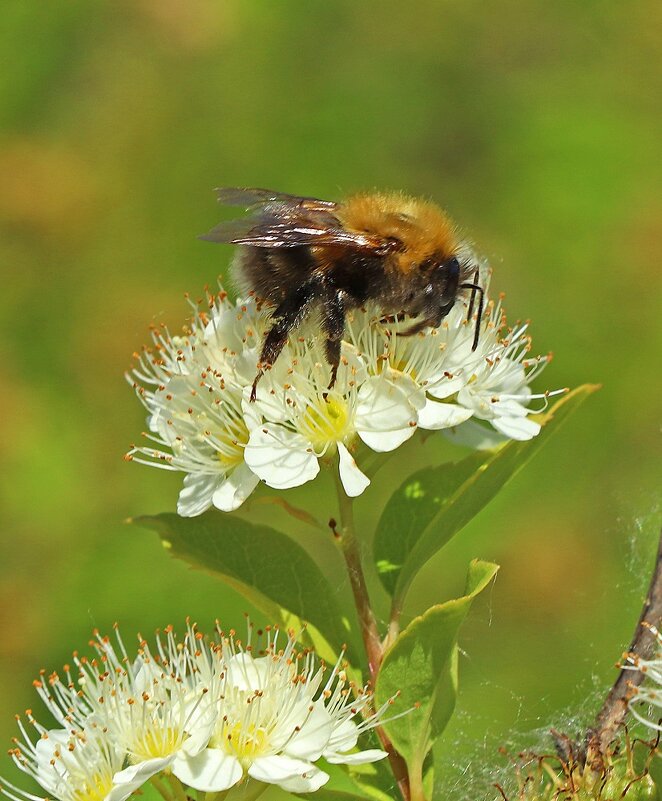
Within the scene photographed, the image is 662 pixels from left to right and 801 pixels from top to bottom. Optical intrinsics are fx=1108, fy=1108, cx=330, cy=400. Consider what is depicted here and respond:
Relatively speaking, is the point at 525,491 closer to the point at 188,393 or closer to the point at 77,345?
the point at 77,345

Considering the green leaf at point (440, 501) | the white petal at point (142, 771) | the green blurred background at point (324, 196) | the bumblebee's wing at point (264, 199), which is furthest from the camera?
the green blurred background at point (324, 196)

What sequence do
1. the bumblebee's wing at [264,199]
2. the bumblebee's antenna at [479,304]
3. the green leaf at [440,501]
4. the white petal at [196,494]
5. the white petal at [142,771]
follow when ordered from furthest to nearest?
the bumblebee's wing at [264,199]
the bumblebee's antenna at [479,304]
the white petal at [196,494]
the green leaf at [440,501]
the white petal at [142,771]

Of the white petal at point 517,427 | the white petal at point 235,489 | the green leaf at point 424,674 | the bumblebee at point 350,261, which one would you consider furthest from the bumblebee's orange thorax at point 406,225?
the green leaf at point 424,674

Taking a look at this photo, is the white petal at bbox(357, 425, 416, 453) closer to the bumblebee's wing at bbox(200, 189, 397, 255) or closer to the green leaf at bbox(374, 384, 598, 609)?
the green leaf at bbox(374, 384, 598, 609)

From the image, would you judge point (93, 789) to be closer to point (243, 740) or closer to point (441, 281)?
point (243, 740)

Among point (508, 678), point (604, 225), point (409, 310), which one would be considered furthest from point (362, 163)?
point (409, 310)

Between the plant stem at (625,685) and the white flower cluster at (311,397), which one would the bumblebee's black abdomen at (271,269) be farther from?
the plant stem at (625,685)
